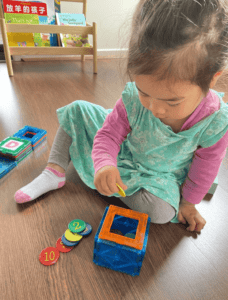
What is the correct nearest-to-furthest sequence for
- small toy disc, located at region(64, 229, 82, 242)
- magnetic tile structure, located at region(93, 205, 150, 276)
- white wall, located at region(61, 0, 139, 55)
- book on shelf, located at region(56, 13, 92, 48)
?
magnetic tile structure, located at region(93, 205, 150, 276) < small toy disc, located at region(64, 229, 82, 242) < book on shelf, located at region(56, 13, 92, 48) < white wall, located at region(61, 0, 139, 55)

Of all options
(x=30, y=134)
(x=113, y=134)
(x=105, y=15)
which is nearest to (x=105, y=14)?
(x=105, y=15)

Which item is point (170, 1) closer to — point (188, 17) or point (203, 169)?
point (188, 17)

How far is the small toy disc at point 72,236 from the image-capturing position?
0.65m

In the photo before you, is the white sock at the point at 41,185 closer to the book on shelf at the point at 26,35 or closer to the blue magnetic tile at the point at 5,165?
the blue magnetic tile at the point at 5,165

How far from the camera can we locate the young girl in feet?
1.41

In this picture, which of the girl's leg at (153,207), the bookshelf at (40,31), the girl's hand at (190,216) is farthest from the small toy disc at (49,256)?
the bookshelf at (40,31)

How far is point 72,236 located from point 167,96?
448mm

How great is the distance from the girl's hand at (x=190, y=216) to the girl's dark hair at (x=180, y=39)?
425mm

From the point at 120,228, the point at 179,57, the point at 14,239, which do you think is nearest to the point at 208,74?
the point at 179,57

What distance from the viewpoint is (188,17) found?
42 centimetres

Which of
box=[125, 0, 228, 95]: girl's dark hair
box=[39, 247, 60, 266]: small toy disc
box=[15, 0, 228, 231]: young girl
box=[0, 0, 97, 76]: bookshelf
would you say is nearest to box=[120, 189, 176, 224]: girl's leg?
box=[15, 0, 228, 231]: young girl

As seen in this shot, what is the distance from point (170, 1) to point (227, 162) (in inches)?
33.0

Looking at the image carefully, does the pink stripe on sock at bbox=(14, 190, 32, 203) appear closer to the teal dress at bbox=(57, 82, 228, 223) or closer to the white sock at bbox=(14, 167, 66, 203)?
the white sock at bbox=(14, 167, 66, 203)

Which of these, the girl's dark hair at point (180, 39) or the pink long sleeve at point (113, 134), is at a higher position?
the girl's dark hair at point (180, 39)
